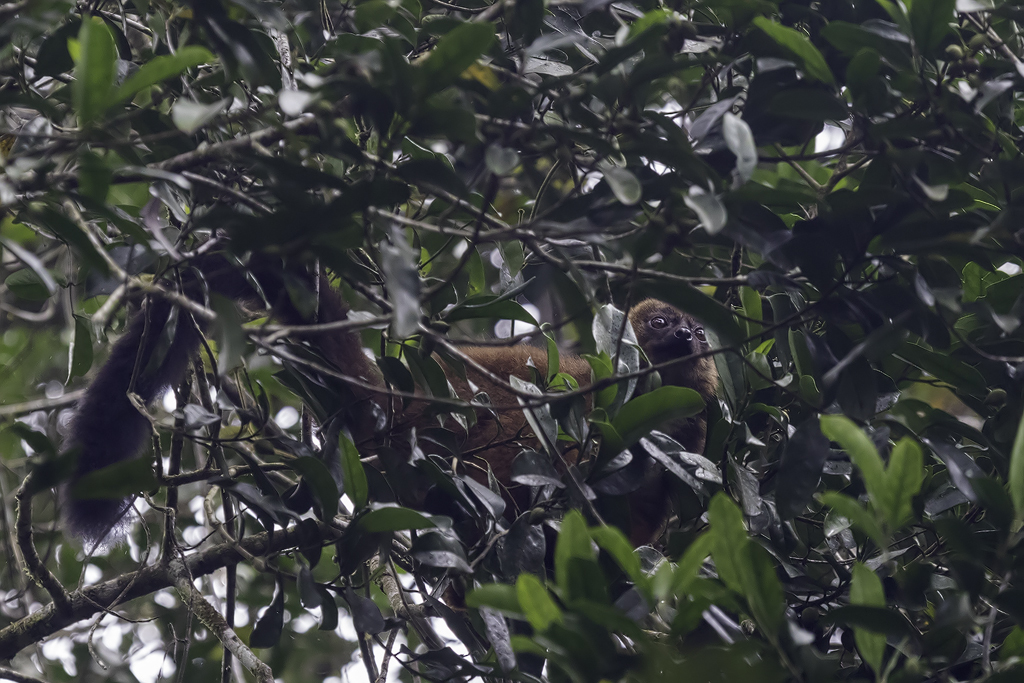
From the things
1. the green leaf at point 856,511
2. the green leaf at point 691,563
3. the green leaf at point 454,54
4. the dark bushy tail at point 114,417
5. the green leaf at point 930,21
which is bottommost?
the dark bushy tail at point 114,417

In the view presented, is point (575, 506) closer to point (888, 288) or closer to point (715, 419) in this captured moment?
point (715, 419)

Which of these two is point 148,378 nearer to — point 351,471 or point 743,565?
point 351,471

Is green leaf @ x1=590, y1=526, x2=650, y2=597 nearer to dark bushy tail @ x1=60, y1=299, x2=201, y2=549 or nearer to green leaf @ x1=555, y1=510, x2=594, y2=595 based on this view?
green leaf @ x1=555, y1=510, x2=594, y2=595

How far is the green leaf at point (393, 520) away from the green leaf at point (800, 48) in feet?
4.91

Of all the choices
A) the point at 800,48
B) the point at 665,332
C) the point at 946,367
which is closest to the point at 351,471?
the point at 800,48

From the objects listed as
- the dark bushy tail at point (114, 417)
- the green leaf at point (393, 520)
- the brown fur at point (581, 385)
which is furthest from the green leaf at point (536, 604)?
the dark bushy tail at point (114, 417)

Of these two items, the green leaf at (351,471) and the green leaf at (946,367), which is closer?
the green leaf at (351,471)

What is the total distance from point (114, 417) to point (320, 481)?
48.6 inches

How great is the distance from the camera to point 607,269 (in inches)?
83.5

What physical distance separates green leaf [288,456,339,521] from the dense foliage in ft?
A: 0.06

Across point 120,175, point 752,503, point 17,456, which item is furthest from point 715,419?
point 17,456

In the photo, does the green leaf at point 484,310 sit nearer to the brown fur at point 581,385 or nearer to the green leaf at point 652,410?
the green leaf at point 652,410

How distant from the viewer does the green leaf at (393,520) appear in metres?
1.94

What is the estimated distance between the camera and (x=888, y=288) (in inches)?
80.7
